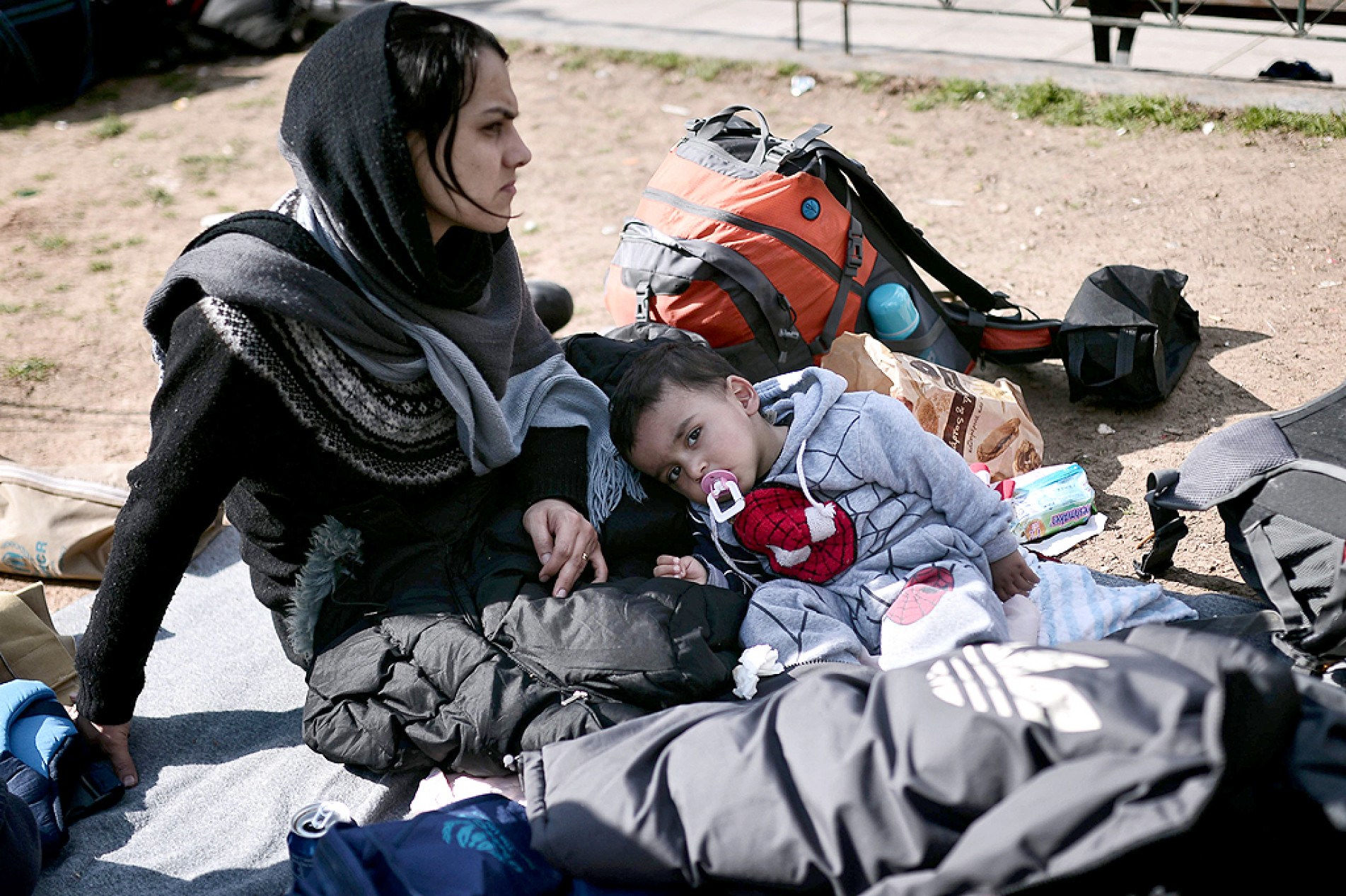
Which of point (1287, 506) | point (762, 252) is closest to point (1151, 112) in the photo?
point (762, 252)

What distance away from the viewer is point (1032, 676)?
5.24ft

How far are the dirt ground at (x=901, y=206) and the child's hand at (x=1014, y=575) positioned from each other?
0.53 m

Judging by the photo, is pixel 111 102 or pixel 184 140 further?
pixel 111 102

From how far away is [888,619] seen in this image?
235cm

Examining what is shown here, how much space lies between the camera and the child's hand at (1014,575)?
251cm

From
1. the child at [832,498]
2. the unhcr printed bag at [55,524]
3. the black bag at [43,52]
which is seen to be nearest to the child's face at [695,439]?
the child at [832,498]

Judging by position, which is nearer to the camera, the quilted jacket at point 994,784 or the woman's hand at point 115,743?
the quilted jacket at point 994,784

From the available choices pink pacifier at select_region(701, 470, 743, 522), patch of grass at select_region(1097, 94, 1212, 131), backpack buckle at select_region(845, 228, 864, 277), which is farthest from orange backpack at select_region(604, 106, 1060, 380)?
patch of grass at select_region(1097, 94, 1212, 131)

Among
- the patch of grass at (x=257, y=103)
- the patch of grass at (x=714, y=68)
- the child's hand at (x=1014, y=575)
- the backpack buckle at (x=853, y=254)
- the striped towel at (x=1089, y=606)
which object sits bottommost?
the striped towel at (x=1089, y=606)

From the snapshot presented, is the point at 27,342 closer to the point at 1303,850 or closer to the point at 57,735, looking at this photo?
the point at 57,735

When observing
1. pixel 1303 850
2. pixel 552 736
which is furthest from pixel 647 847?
pixel 1303 850

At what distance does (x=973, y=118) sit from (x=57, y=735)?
15.4 ft

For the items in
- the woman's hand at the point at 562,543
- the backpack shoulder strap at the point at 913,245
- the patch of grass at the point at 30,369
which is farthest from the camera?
the patch of grass at the point at 30,369

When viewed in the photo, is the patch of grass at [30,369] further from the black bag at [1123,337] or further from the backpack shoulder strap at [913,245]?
the black bag at [1123,337]
